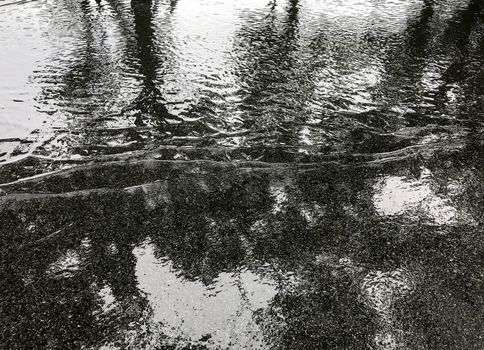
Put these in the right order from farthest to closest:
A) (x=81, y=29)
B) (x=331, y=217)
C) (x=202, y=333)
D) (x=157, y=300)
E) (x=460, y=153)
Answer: (x=81, y=29), (x=460, y=153), (x=331, y=217), (x=157, y=300), (x=202, y=333)

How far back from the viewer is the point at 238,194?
9.60ft

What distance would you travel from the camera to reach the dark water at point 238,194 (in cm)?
202

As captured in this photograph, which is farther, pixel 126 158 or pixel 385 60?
pixel 385 60

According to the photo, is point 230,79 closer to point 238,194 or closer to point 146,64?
point 146,64

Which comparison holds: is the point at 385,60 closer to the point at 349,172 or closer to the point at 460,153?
the point at 460,153

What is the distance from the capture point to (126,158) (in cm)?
327

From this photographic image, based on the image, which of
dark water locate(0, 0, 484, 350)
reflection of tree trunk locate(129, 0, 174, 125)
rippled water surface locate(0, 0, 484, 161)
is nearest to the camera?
dark water locate(0, 0, 484, 350)

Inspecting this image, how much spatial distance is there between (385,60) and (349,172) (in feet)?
9.54

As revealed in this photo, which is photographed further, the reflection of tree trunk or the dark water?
the reflection of tree trunk

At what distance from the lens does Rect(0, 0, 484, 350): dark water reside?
202 centimetres

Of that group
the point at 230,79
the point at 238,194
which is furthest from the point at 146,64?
the point at 238,194

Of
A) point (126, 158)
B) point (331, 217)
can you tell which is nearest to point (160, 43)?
point (126, 158)

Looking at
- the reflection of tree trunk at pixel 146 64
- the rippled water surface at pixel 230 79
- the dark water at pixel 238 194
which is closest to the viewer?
the dark water at pixel 238 194

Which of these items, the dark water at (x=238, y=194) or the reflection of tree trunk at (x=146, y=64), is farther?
the reflection of tree trunk at (x=146, y=64)
